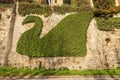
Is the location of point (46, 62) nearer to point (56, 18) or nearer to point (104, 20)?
point (56, 18)

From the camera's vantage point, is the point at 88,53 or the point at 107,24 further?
the point at 107,24

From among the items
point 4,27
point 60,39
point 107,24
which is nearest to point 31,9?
point 4,27

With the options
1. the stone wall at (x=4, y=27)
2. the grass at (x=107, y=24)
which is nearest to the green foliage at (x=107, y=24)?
the grass at (x=107, y=24)

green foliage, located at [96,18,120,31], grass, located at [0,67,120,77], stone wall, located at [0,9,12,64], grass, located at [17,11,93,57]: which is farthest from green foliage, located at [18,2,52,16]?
grass, located at [0,67,120,77]

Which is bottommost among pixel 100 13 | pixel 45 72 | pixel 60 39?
pixel 45 72

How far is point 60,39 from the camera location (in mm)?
30984

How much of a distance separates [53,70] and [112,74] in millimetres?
6497

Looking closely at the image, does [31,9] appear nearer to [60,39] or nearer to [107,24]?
[60,39]

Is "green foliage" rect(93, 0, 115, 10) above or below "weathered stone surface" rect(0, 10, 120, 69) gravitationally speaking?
above

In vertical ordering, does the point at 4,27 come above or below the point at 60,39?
above

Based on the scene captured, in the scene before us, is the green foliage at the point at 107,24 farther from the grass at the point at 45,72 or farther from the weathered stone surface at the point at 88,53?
the grass at the point at 45,72

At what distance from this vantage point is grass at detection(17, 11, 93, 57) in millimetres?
30328

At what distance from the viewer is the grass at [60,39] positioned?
30.3 metres

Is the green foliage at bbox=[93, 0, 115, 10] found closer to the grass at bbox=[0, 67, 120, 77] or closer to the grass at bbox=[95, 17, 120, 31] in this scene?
the grass at bbox=[95, 17, 120, 31]
